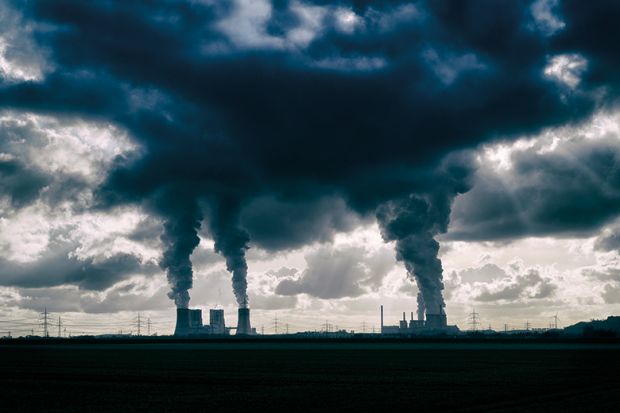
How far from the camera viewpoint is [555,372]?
248 ft

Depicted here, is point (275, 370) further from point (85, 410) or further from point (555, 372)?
point (85, 410)

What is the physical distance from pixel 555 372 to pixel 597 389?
20.8m

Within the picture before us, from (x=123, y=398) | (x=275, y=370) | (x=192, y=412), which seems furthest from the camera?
(x=275, y=370)

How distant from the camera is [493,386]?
57.8m

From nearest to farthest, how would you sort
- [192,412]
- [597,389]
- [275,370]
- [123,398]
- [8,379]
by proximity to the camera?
[192,412] → [123,398] → [597,389] → [8,379] → [275,370]

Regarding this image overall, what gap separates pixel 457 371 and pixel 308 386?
24.4 m

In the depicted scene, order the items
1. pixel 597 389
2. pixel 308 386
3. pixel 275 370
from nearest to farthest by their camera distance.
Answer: pixel 597 389
pixel 308 386
pixel 275 370

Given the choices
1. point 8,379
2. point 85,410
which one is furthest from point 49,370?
point 85,410

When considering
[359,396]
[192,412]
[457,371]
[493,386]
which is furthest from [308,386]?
[457,371]

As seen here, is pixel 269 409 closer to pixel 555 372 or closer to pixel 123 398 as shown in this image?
pixel 123 398

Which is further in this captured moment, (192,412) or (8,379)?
(8,379)

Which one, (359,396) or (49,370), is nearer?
(359,396)

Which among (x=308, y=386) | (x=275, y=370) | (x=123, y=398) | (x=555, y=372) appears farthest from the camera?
(x=275, y=370)

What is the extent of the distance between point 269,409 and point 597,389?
1038 inches
